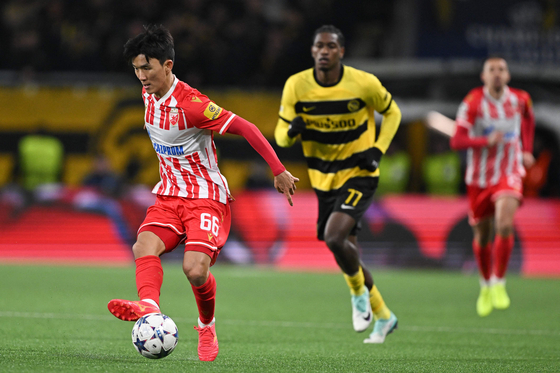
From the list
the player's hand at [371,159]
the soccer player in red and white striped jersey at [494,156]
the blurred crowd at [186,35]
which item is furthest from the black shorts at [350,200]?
the blurred crowd at [186,35]

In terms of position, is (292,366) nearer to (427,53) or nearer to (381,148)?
(381,148)

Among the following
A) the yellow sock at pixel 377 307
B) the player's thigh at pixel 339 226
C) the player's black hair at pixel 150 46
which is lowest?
the yellow sock at pixel 377 307

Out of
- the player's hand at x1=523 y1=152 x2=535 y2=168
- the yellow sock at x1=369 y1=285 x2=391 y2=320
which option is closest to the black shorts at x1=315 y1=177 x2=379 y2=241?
the yellow sock at x1=369 y1=285 x2=391 y2=320

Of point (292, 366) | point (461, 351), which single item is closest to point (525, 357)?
point (461, 351)

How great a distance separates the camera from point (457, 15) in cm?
1736

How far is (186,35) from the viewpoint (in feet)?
58.0

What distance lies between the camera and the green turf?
15.2 feet

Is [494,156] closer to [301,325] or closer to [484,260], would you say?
[484,260]

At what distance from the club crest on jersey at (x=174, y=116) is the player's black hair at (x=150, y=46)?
30cm

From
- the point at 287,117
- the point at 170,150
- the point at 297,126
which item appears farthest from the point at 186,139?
the point at 287,117

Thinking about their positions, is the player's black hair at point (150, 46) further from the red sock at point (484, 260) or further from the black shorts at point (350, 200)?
the red sock at point (484, 260)

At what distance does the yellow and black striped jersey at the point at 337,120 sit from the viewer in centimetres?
637

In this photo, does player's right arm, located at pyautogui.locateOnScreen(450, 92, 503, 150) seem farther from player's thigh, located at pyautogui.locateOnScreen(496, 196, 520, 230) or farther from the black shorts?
the black shorts

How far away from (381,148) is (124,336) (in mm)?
2446
